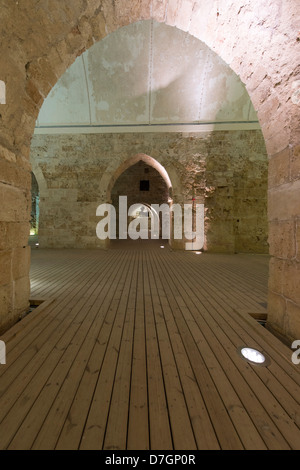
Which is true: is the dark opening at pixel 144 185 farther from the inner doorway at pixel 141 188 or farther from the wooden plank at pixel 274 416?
the wooden plank at pixel 274 416

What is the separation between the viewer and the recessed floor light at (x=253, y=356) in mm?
1536

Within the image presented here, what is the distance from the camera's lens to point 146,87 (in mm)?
6898

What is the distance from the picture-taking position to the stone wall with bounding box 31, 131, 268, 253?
292 inches

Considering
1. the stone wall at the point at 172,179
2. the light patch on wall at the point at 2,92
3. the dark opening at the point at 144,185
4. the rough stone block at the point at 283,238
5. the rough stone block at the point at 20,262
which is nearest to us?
the light patch on wall at the point at 2,92

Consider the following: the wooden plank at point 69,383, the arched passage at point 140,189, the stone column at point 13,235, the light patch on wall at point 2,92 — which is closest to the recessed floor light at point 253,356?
the wooden plank at point 69,383

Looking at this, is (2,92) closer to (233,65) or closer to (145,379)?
(233,65)

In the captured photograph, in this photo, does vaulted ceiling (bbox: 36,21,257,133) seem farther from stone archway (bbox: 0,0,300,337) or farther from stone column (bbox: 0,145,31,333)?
stone column (bbox: 0,145,31,333)

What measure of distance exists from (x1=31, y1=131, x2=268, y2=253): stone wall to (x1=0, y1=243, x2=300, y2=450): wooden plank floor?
535 cm

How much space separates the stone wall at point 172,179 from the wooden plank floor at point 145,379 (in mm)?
5351

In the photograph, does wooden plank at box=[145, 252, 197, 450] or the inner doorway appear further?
the inner doorway

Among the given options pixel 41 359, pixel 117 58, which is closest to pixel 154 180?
pixel 117 58

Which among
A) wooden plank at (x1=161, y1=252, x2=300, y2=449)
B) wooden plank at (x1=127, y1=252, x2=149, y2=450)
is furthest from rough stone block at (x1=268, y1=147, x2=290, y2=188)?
wooden plank at (x1=127, y1=252, x2=149, y2=450)
